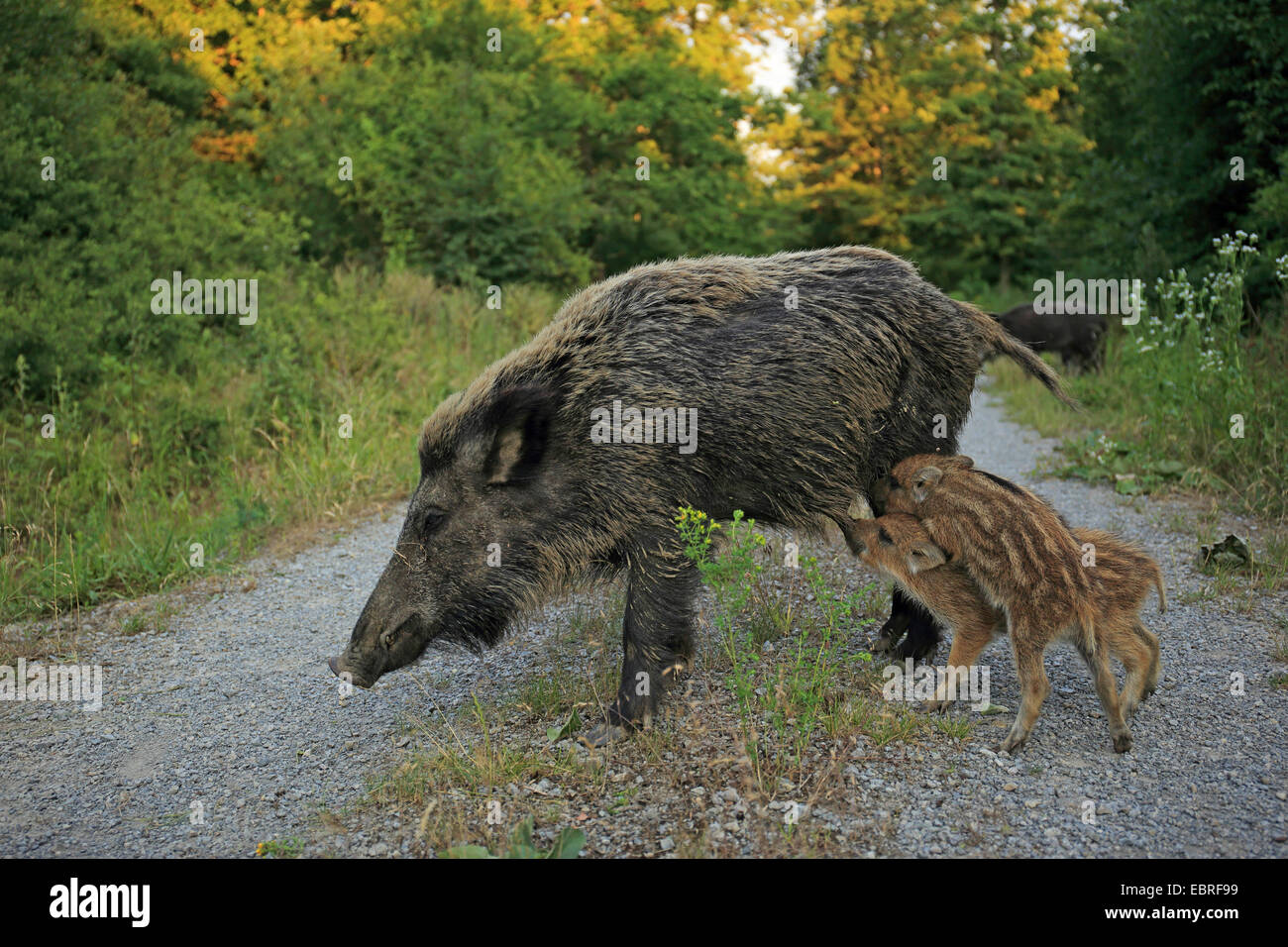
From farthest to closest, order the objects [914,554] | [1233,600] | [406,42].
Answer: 1. [406,42]
2. [1233,600]
3. [914,554]

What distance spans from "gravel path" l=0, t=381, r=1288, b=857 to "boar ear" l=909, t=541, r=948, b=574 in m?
0.72

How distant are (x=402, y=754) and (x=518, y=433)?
57.8 inches

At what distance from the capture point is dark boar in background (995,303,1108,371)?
1228cm

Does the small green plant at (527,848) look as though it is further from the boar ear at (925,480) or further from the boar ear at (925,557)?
the boar ear at (925,480)

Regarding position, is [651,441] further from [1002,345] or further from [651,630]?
[1002,345]

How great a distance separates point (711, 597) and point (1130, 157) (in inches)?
483

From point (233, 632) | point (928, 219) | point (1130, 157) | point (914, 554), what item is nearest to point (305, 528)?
point (233, 632)

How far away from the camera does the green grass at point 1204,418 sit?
6.62 metres

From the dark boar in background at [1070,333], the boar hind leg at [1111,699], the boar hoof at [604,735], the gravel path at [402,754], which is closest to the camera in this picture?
the gravel path at [402,754]

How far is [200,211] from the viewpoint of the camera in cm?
1198

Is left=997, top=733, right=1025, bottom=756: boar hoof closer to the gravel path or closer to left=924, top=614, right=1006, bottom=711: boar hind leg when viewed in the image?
the gravel path

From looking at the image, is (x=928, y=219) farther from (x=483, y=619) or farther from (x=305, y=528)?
(x=483, y=619)

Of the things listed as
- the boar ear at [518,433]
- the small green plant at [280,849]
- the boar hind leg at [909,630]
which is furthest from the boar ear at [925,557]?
the small green plant at [280,849]

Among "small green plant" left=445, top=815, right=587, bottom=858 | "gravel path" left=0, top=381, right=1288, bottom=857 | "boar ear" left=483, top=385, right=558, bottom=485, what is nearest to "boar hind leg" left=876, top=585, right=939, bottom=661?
"gravel path" left=0, top=381, right=1288, bottom=857
